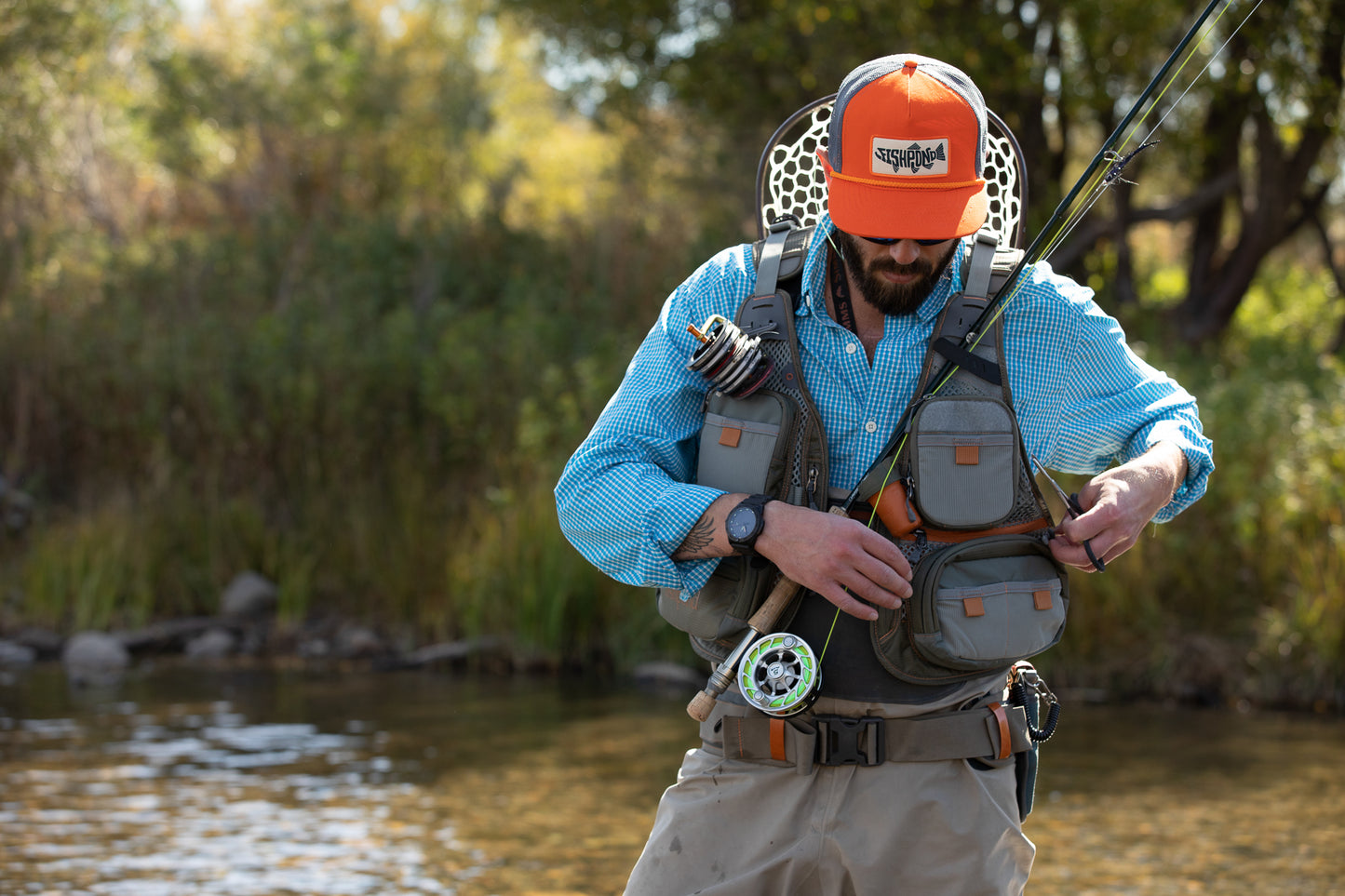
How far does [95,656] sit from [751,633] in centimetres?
802

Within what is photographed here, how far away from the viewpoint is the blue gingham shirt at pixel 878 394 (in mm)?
2322

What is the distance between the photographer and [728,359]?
89.9 inches

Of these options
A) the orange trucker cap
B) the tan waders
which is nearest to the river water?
the tan waders

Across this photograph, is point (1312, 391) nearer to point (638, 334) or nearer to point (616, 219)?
point (638, 334)

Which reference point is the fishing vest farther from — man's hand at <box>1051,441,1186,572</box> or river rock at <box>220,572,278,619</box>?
river rock at <box>220,572,278,619</box>

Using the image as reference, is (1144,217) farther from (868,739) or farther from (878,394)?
(868,739)

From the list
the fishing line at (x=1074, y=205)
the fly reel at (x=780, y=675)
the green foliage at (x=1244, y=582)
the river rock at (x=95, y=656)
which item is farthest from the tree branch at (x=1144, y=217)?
the fly reel at (x=780, y=675)

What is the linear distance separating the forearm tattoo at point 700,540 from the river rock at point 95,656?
25.3 ft

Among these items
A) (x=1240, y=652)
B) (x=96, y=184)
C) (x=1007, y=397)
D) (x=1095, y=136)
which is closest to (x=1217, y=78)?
(x=1095, y=136)

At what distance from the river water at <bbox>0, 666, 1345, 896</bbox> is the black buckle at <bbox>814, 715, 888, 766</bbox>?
2.77 m

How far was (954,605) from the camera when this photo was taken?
227cm

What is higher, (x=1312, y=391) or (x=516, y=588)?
(x=1312, y=391)

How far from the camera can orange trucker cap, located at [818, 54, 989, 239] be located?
2.26m

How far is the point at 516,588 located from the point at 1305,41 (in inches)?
302
